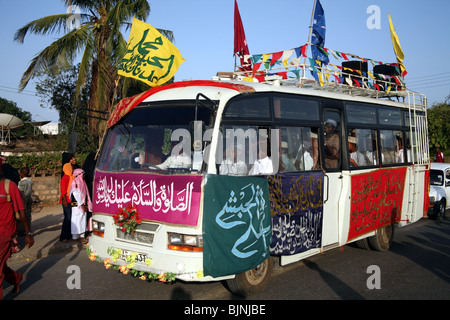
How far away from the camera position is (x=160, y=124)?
559 centimetres

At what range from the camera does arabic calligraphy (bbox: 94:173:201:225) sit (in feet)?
15.5

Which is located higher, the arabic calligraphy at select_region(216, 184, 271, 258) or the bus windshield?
the bus windshield

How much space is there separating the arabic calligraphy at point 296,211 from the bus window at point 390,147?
2.54 metres

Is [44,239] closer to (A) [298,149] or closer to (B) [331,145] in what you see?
(A) [298,149]

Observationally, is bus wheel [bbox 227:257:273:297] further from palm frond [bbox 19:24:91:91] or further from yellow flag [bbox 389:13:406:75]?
palm frond [bbox 19:24:91:91]

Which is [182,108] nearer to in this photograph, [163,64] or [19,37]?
[163,64]

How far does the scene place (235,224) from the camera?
4.96 metres

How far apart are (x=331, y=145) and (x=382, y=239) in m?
2.89

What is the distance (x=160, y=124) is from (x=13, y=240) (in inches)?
96.4

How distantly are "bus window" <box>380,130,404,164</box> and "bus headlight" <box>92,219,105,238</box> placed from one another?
5.48 m

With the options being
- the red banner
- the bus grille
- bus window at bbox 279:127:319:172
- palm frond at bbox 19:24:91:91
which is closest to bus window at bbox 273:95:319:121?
bus window at bbox 279:127:319:172

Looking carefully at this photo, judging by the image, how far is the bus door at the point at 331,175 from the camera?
6613mm

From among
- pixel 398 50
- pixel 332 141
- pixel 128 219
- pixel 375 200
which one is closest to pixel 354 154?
pixel 332 141
